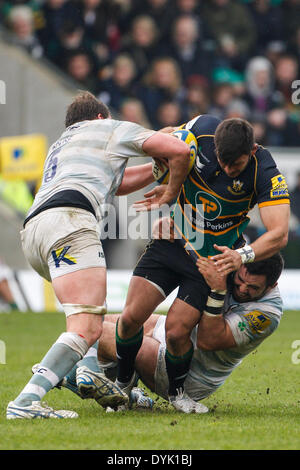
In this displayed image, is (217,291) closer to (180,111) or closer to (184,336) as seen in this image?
(184,336)

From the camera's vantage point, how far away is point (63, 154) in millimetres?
5594

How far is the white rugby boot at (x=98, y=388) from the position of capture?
5289mm

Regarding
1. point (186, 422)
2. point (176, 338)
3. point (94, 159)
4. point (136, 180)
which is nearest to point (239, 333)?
point (176, 338)

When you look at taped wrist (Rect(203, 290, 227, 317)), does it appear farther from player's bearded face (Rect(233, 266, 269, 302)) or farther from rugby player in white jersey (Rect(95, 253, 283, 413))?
player's bearded face (Rect(233, 266, 269, 302))

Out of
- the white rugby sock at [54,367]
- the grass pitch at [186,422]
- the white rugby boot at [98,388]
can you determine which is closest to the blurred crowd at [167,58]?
the grass pitch at [186,422]

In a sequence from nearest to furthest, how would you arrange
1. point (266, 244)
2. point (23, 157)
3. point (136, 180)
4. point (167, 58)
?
point (266, 244) < point (136, 180) < point (23, 157) < point (167, 58)

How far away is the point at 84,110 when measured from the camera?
19.1 ft

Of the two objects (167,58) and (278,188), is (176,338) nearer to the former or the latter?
(278,188)

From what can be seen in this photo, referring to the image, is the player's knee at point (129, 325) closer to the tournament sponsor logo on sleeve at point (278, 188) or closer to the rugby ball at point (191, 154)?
the rugby ball at point (191, 154)

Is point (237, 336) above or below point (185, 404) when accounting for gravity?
above

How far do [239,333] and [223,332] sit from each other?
11 centimetres

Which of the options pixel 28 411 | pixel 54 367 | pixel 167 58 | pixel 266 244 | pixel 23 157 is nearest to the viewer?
pixel 28 411

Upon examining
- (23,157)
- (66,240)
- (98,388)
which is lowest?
(98,388)

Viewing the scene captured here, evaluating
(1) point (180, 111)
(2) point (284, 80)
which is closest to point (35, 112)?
(1) point (180, 111)
